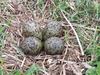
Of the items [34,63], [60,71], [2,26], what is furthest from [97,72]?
[2,26]

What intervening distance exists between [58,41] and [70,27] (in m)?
0.39

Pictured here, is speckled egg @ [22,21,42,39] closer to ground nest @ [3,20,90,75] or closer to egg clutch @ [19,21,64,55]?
egg clutch @ [19,21,64,55]

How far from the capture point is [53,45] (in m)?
3.74

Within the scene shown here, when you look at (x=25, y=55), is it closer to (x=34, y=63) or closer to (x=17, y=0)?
(x=34, y=63)

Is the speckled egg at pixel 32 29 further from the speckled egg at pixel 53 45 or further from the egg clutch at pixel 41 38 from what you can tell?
the speckled egg at pixel 53 45

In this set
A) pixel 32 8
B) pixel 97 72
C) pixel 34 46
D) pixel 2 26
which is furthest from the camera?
pixel 32 8

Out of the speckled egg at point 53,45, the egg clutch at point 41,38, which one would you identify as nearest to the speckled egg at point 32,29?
the egg clutch at point 41,38

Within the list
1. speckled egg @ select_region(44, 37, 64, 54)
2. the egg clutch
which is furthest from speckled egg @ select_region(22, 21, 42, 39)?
speckled egg @ select_region(44, 37, 64, 54)

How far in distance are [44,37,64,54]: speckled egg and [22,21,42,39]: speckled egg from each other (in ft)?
0.43

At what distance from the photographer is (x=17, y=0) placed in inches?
171

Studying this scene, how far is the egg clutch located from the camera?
3729mm

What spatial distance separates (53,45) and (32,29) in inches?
11.5

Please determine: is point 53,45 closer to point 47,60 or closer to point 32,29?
point 47,60

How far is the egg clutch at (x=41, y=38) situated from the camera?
3729 mm
